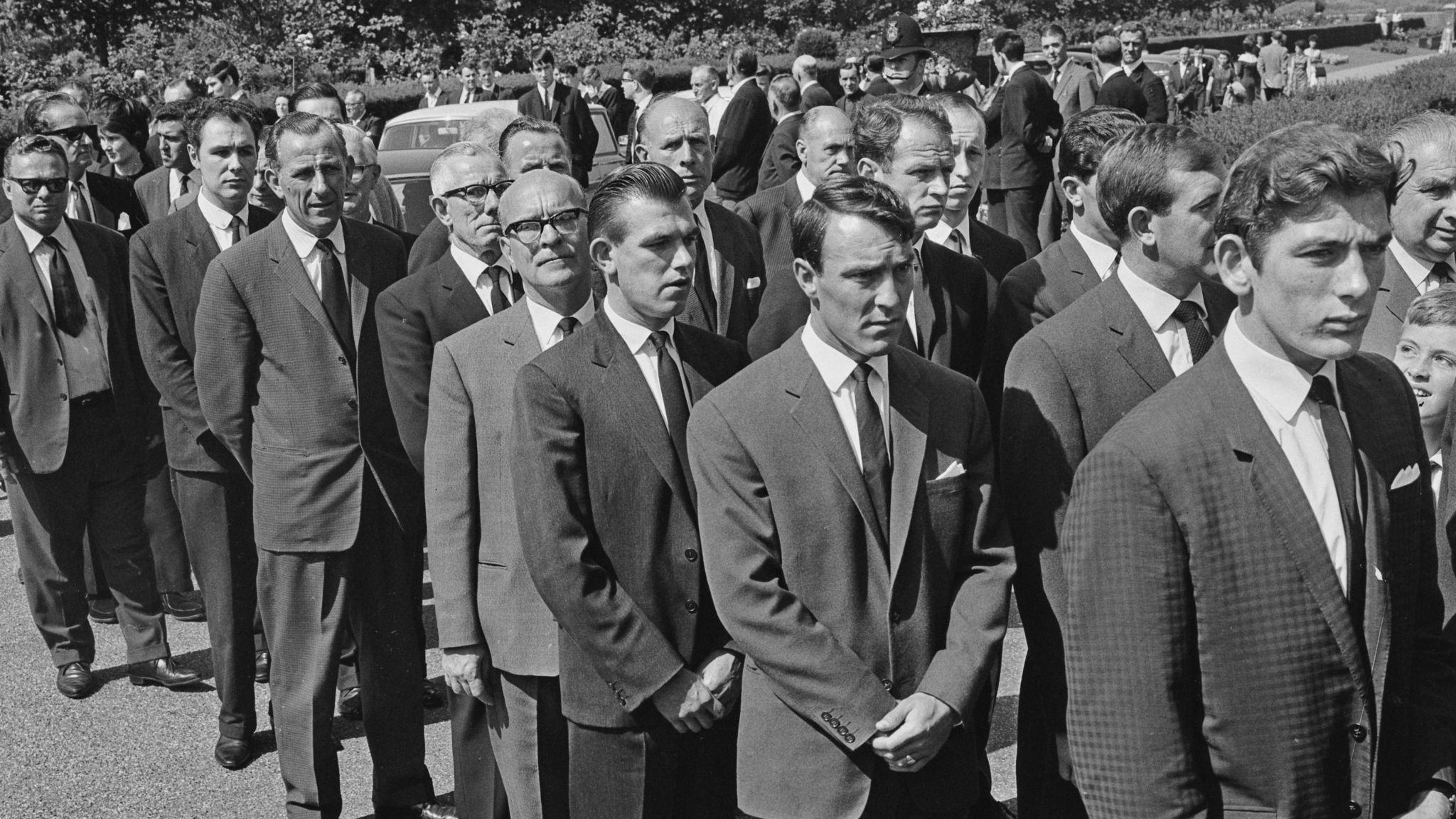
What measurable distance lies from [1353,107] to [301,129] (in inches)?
408

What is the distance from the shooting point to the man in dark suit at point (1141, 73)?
13844 mm

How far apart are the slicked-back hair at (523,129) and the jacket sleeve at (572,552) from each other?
217cm

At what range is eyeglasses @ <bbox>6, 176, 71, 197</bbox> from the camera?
6836 millimetres

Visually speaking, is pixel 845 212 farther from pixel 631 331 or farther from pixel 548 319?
pixel 548 319

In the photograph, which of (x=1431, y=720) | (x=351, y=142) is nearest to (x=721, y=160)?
(x=351, y=142)

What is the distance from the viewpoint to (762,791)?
11.4ft

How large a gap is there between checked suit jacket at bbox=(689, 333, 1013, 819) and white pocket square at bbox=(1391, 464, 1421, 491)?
38.4 inches

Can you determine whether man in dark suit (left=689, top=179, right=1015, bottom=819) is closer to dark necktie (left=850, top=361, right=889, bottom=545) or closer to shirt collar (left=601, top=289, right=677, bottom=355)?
dark necktie (left=850, top=361, right=889, bottom=545)

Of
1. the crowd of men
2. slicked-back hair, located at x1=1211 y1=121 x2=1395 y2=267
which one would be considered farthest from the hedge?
slicked-back hair, located at x1=1211 y1=121 x2=1395 y2=267

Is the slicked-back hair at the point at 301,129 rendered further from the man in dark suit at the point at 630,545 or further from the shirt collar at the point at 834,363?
the shirt collar at the point at 834,363

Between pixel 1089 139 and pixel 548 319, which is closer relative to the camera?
pixel 548 319

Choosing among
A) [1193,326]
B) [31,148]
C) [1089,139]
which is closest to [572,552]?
[1193,326]

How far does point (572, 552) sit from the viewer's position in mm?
3768

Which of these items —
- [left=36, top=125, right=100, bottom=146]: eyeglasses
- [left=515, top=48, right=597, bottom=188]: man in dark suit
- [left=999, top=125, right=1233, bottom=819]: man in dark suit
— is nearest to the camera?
[left=999, top=125, right=1233, bottom=819]: man in dark suit
